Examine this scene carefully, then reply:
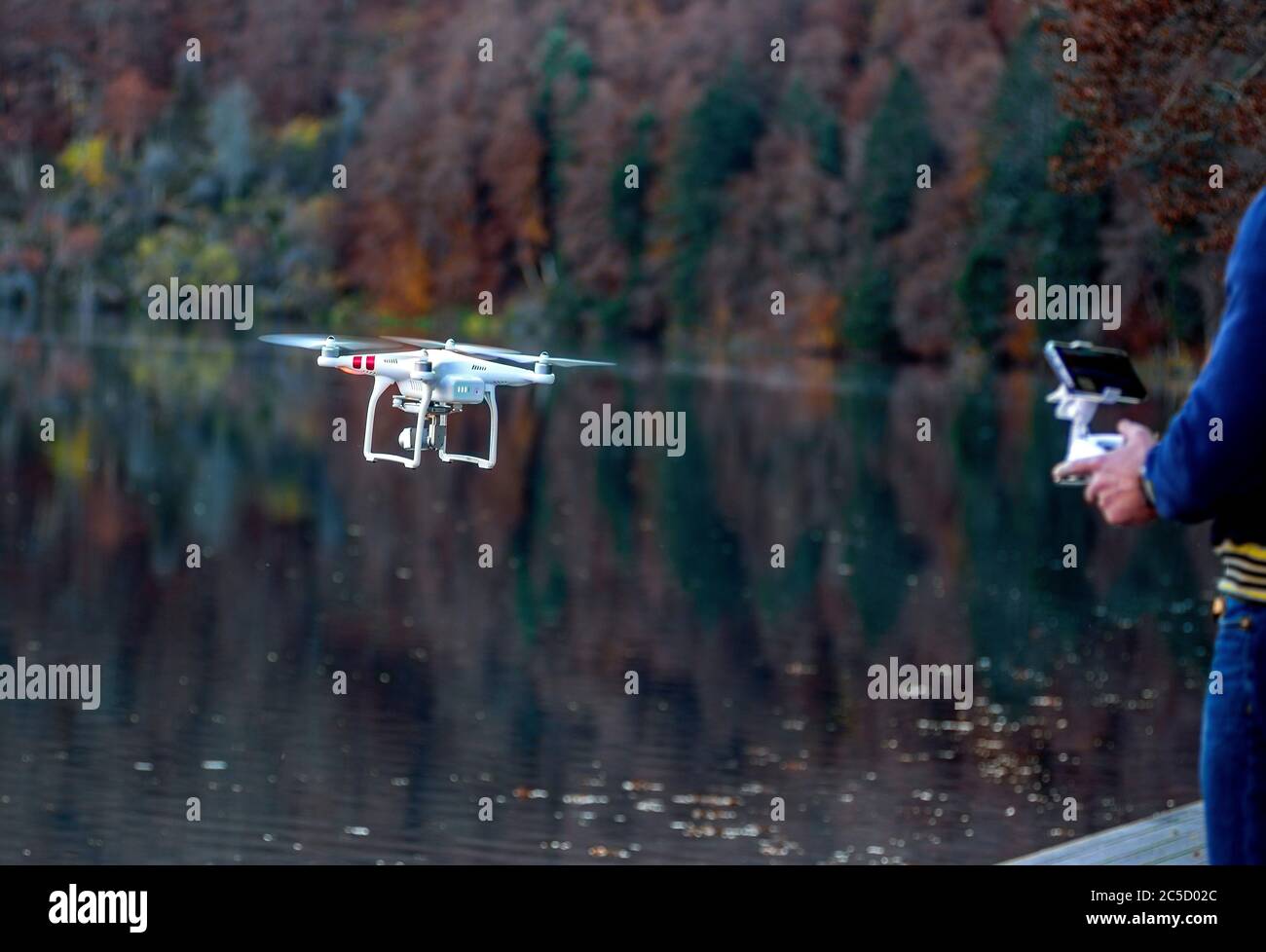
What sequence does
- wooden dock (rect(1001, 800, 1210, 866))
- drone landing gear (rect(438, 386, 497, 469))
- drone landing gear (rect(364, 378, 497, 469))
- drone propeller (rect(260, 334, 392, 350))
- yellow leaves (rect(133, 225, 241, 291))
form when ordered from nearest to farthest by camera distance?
drone landing gear (rect(438, 386, 497, 469)), drone landing gear (rect(364, 378, 497, 469)), drone propeller (rect(260, 334, 392, 350)), wooden dock (rect(1001, 800, 1210, 866)), yellow leaves (rect(133, 225, 241, 291))

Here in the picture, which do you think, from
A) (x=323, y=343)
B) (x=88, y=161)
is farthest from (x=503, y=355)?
(x=88, y=161)

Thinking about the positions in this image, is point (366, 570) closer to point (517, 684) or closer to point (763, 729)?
point (517, 684)

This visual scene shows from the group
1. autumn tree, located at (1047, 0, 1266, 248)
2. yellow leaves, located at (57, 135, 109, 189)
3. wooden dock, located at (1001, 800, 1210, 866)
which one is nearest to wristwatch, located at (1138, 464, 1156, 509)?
wooden dock, located at (1001, 800, 1210, 866)

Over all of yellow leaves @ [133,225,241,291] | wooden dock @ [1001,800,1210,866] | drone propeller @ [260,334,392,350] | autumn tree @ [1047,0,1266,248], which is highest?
yellow leaves @ [133,225,241,291]

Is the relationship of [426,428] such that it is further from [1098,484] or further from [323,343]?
[1098,484]

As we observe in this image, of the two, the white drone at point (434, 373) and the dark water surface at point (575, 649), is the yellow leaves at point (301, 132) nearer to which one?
the dark water surface at point (575, 649)

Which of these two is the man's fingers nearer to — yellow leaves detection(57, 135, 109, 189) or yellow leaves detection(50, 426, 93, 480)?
yellow leaves detection(50, 426, 93, 480)

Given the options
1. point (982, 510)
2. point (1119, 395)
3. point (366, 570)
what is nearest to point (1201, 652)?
point (366, 570)
